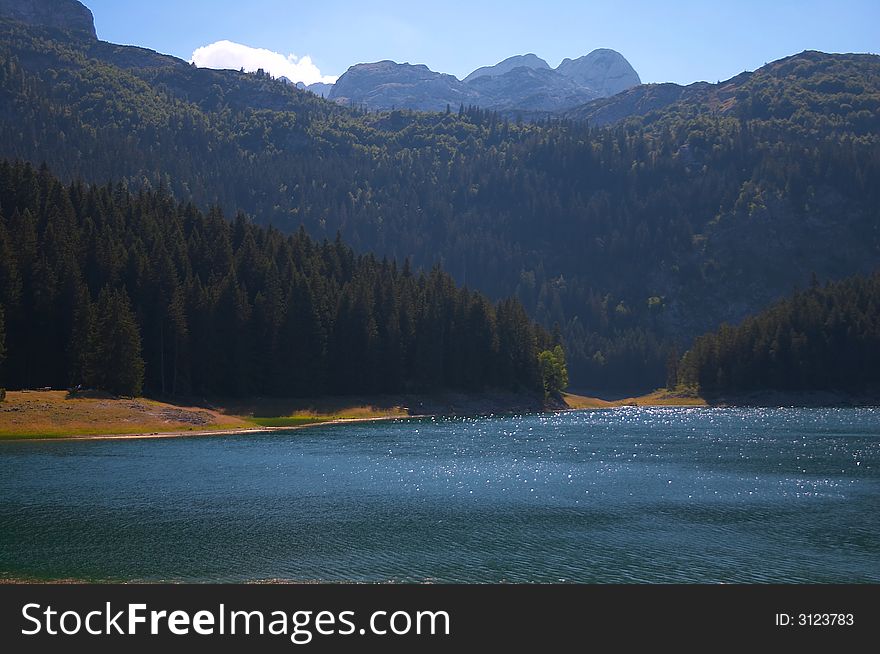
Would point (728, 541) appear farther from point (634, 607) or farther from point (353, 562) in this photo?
point (353, 562)

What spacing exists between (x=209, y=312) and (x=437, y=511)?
99.3 metres

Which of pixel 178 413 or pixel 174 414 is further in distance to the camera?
pixel 178 413

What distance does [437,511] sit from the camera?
60.1 meters

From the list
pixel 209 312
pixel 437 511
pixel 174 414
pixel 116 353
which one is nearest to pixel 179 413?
pixel 174 414

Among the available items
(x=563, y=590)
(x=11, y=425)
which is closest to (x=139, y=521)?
(x=563, y=590)

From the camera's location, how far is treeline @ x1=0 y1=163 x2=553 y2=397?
128m

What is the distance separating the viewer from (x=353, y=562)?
1754 inches

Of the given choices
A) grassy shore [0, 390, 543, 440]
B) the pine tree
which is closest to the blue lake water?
grassy shore [0, 390, 543, 440]

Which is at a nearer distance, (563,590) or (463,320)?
(563,590)

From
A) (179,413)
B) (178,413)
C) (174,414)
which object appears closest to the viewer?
(174,414)

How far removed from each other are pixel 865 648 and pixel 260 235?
17036 centimetres

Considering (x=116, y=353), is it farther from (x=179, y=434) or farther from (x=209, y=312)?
(x=209, y=312)

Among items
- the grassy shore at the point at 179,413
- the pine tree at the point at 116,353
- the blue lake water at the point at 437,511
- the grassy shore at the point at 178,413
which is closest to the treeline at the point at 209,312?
the pine tree at the point at 116,353

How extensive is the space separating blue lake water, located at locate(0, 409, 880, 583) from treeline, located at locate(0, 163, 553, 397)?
35.4 m
